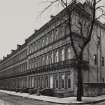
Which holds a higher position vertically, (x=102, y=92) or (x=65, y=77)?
(x=65, y=77)

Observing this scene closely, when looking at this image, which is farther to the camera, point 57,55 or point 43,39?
point 43,39

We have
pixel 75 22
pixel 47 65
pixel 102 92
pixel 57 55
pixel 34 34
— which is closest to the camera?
pixel 102 92

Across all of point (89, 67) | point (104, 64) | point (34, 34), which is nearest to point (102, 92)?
point (89, 67)

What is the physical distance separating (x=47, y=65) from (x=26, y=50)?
1634 centimetres

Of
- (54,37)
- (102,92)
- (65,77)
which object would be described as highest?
(54,37)

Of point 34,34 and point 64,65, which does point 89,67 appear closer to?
point 64,65

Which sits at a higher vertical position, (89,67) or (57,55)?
(57,55)

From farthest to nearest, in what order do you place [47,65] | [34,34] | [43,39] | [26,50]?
[26,50], [34,34], [43,39], [47,65]

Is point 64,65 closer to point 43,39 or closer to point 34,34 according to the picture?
point 43,39

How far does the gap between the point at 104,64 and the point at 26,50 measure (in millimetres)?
21130

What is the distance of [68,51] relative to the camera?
2894 cm

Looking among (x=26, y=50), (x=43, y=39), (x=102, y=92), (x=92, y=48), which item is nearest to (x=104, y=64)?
(x=92, y=48)

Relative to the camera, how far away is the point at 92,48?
3322 cm

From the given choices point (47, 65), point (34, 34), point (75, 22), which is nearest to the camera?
point (75, 22)
